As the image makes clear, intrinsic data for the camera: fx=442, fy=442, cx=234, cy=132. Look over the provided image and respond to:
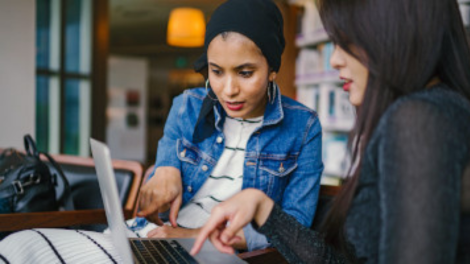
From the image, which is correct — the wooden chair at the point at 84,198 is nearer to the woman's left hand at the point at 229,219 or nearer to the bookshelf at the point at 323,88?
the woman's left hand at the point at 229,219

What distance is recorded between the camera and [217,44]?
1148 millimetres

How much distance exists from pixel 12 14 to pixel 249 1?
293 centimetres

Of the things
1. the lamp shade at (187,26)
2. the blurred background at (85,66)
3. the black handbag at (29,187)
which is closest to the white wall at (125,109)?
the blurred background at (85,66)

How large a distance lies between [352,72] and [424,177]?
0.87 feet

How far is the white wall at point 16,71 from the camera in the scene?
11.2ft

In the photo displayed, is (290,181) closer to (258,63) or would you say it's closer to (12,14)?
(258,63)

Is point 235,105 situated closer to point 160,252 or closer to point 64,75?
point 160,252

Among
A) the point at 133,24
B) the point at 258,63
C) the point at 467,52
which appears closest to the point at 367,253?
the point at 467,52

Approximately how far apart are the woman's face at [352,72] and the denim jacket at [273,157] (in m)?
0.40

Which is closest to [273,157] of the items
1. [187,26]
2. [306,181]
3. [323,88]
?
[306,181]

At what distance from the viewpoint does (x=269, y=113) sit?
50.0 inches

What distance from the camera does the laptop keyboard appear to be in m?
0.95

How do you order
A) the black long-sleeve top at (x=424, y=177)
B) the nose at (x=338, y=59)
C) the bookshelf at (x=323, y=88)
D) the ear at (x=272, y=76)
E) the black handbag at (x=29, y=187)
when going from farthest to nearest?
1. the bookshelf at (x=323, y=88)
2. the black handbag at (x=29, y=187)
3. the ear at (x=272, y=76)
4. the nose at (x=338, y=59)
5. the black long-sleeve top at (x=424, y=177)

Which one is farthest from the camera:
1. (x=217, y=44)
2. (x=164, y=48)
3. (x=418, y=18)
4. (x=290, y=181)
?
(x=164, y=48)
